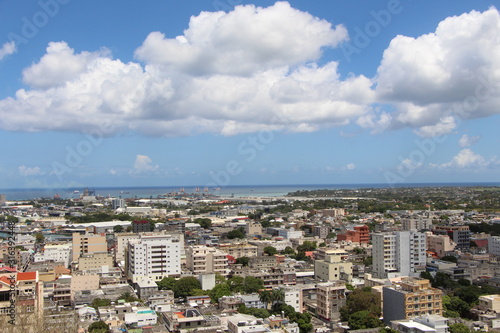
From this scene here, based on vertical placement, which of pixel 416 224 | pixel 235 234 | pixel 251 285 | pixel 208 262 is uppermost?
pixel 416 224

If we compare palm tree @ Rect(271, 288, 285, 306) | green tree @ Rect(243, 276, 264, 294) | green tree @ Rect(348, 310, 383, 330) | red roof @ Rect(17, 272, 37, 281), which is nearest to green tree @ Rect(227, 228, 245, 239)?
green tree @ Rect(243, 276, 264, 294)

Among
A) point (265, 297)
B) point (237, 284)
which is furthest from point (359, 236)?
point (265, 297)

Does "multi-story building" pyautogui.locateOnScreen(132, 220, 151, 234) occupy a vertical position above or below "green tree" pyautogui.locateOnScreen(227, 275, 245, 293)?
above

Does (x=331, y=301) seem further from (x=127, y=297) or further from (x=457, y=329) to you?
(x=127, y=297)

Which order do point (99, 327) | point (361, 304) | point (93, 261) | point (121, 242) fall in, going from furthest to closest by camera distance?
1. point (121, 242)
2. point (93, 261)
3. point (361, 304)
4. point (99, 327)

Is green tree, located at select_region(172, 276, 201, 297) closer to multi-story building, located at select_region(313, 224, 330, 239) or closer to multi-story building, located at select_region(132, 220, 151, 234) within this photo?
multi-story building, located at select_region(132, 220, 151, 234)

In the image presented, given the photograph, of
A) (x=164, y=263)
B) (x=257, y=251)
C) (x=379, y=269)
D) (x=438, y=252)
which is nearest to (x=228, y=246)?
(x=257, y=251)
